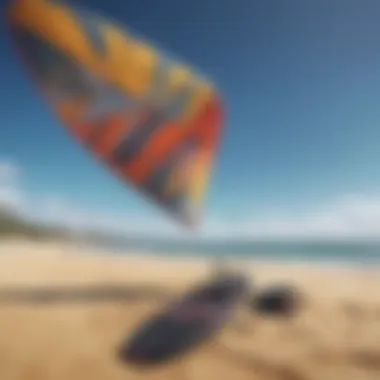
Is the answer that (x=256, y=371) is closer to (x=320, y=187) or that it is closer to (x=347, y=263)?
(x=347, y=263)

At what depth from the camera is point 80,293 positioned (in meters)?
2.22

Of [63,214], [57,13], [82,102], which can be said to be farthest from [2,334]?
[57,13]

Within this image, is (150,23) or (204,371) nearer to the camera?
(204,371)

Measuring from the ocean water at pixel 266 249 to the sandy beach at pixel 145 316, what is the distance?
0.11ft

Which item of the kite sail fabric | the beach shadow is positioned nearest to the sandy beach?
the beach shadow

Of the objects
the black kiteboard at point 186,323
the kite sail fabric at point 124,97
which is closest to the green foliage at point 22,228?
the kite sail fabric at point 124,97

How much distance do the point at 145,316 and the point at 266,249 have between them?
507mm

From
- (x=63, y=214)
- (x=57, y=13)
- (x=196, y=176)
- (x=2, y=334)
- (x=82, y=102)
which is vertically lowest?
(x=2, y=334)

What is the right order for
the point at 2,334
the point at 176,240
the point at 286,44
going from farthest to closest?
the point at 286,44, the point at 176,240, the point at 2,334

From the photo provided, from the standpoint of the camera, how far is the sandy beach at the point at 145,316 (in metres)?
2.12

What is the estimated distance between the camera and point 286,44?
241 centimetres

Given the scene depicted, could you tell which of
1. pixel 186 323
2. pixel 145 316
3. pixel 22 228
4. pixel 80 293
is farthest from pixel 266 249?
pixel 22 228

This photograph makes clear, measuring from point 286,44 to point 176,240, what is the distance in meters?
0.87

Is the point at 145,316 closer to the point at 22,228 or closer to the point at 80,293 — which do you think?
the point at 80,293
